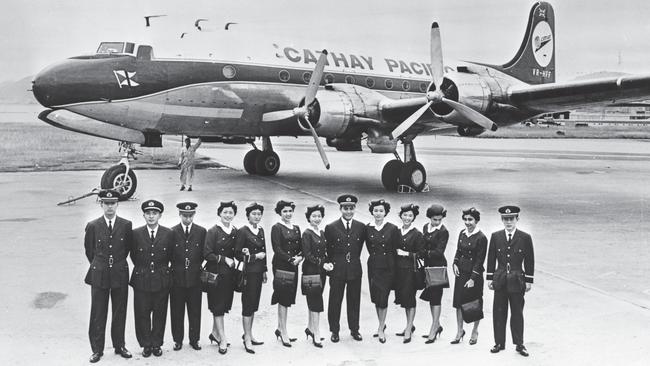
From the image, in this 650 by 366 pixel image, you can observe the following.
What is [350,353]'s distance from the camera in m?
5.13

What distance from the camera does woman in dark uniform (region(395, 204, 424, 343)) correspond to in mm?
5590

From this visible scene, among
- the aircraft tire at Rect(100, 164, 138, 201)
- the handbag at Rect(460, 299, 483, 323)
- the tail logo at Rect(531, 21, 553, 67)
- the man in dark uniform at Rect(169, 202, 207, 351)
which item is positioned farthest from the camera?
the tail logo at Rect(531, 21, 553, 67)

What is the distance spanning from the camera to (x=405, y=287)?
5.64m

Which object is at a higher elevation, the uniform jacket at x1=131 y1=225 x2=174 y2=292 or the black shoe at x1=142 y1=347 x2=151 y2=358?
the uniform jacket at x1=131 y1=225 x2=174 y2=292

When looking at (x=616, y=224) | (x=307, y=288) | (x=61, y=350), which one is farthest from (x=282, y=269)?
(x=616, y=224)

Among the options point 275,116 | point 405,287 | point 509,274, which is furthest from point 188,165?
point 509,274

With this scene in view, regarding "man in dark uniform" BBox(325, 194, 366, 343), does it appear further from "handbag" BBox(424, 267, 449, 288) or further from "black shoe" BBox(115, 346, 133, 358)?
"black shoe" BBox(115, 346, 133, 358)

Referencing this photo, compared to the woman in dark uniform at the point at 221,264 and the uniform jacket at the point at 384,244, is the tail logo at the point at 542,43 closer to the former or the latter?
the uniform jacket at the point at 384,244

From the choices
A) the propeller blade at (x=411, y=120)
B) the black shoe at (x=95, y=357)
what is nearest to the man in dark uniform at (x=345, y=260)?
the black shoe at (x=95, y=357)

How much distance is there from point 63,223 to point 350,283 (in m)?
7.02

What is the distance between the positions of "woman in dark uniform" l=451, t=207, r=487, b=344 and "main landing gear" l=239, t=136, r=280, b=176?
1446cm

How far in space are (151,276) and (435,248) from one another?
2.49m

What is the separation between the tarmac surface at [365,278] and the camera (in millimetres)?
5047

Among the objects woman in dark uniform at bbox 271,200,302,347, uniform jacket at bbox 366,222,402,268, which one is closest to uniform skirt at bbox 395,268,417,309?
uniform jacket at bbox 366,222,402,268
